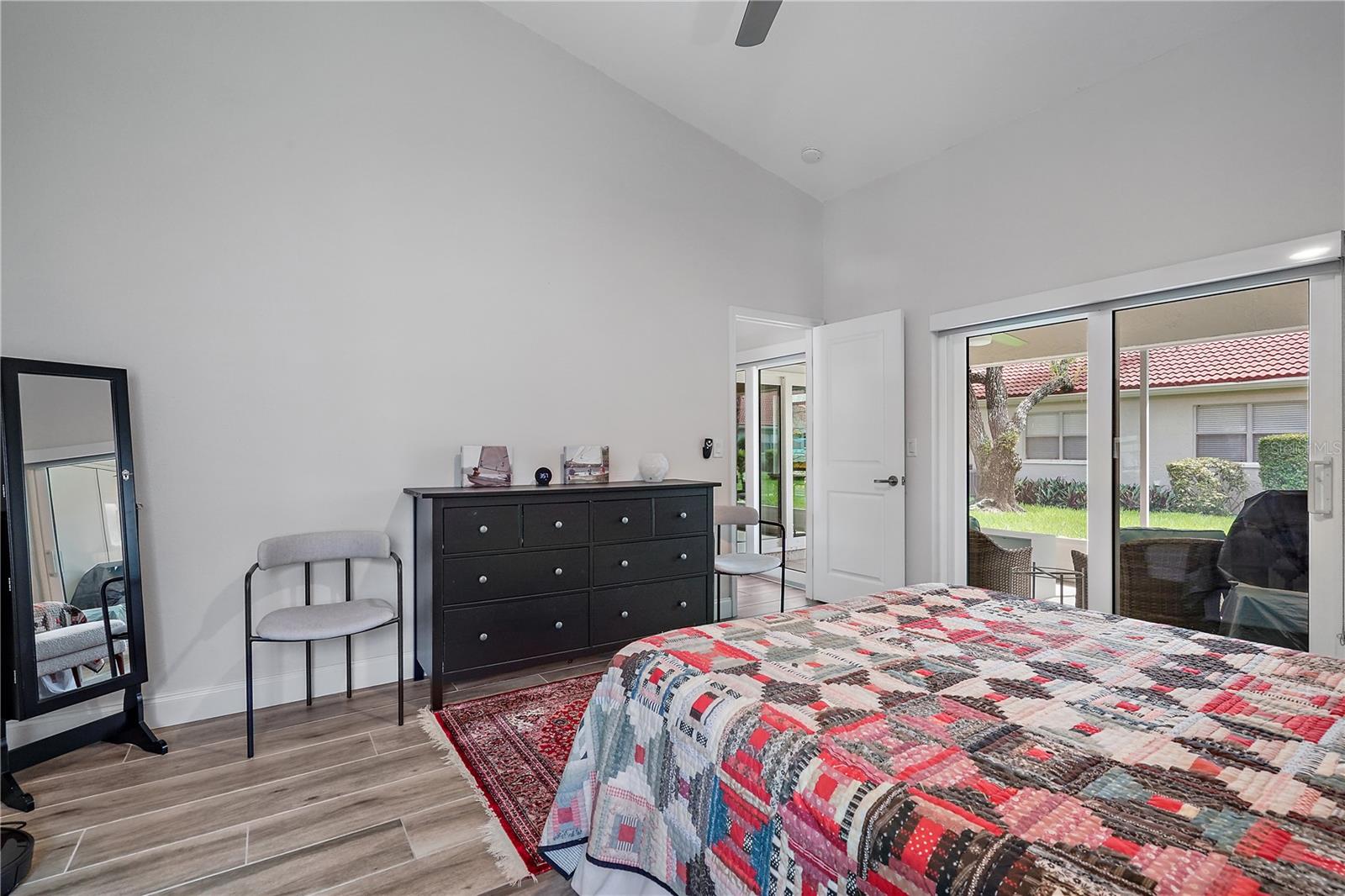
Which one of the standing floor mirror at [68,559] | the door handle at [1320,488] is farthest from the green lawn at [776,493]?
the standing floor mirror at [68,559]

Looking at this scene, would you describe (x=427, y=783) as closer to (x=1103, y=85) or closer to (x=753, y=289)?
(x=753, y=289)

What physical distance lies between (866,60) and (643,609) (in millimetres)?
3160

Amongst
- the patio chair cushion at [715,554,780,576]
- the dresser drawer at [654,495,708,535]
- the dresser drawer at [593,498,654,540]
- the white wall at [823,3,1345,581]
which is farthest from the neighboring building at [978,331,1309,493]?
the dresser drawer at [593,498,654,540]

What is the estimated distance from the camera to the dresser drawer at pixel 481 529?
9.40ft

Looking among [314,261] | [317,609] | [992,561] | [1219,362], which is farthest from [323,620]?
[1219,362]

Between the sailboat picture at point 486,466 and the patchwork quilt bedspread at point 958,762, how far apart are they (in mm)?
1886

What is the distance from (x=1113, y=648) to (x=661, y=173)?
11.8ft

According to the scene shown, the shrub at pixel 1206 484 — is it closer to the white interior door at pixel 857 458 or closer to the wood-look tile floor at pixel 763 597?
the white interior door at pixel 857 458

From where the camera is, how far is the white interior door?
4184 millimetres

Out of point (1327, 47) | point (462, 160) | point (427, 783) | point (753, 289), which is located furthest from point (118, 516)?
point (1327, 47)

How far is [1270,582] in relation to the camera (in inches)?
111

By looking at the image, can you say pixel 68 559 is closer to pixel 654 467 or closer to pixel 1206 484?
pixel 654 467

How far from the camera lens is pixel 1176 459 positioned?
3100mm

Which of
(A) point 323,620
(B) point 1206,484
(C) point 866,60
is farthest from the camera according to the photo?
(C) point 866,60
